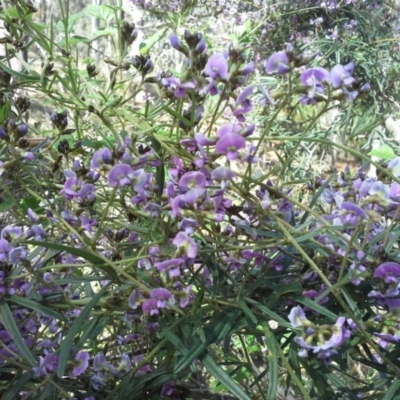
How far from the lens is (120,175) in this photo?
51 cm

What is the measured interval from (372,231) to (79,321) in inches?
11.9

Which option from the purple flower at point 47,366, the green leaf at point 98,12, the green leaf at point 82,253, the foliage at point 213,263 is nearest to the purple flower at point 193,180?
the foliage at point 213,263

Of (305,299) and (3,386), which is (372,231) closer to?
(305,299)

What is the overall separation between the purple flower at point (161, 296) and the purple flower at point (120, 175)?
10 centimetres

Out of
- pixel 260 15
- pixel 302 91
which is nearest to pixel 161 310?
pixel 302 91

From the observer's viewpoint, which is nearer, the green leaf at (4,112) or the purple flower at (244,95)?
the purple flower at (244,95)

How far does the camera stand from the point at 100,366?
1.86 ft

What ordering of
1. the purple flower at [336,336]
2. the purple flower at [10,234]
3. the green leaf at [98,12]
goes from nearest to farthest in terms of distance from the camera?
1. the purple flower at [336,336]
2. the purple flower at [10,234]
3. the green leaf at [98,12]

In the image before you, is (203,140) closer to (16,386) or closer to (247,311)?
Answer: (247,311)

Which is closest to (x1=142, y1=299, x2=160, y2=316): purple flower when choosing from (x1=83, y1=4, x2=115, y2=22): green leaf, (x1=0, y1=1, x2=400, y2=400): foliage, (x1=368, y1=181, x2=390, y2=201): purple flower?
(x1=0, y1=1, x2=400, y2=400): foliage

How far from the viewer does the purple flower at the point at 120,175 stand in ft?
1.65

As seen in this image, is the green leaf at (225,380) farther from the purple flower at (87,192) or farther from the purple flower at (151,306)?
the purple flower at (87,192)

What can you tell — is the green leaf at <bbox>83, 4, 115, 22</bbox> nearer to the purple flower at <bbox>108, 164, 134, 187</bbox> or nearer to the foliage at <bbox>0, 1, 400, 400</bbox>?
the foliage at <bbox>0, 1, 400, 400</bbox>

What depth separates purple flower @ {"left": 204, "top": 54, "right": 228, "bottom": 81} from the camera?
19.7 inches
